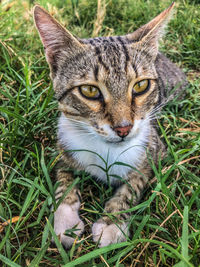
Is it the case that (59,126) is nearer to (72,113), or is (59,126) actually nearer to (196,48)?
(72,113)

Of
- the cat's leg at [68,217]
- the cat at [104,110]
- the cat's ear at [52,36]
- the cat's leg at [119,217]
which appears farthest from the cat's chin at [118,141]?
the cat's ear at [52,36]

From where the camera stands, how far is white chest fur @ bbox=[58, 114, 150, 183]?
91.9 inches

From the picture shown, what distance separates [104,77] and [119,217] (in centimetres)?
107

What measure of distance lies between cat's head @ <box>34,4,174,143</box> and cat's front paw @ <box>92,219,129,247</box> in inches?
24.9

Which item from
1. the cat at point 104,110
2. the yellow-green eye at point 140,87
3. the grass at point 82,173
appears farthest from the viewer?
the yellow-green eye at point 140,87

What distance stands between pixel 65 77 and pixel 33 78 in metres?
1.26

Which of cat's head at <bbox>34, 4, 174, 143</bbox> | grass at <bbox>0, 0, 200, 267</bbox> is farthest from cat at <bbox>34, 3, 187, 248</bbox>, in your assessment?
grass at <bbox>0, 0, 200, 267</bbox>

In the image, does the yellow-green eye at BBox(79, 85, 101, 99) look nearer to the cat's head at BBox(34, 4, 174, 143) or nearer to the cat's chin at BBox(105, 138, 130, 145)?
the cat's head at BBox(34, 4, 174, 143)

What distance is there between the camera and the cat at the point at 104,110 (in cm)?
207

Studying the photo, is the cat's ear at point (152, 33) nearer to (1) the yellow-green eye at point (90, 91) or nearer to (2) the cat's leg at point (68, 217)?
(1) the yellow-green eye at point (90, 91)

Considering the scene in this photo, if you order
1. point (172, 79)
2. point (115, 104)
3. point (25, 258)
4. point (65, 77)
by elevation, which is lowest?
point (25, 258)

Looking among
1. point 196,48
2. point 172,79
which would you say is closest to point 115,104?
point 172,79

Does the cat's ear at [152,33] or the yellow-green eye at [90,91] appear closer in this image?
the yellow-green eye at [90,91]

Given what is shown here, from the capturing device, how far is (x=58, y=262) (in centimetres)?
173
